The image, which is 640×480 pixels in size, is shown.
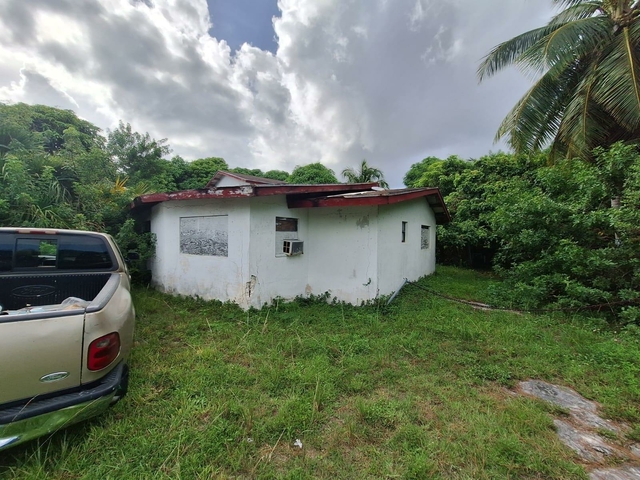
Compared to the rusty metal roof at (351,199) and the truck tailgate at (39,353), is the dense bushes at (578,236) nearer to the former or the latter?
the rusty metal roof at (351,199)

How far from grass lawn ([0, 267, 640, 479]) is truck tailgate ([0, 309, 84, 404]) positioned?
2.00ft

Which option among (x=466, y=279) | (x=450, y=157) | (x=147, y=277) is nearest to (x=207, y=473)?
(x=147, y=277)

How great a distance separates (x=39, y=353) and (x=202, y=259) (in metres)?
4.33

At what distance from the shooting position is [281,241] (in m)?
5.61

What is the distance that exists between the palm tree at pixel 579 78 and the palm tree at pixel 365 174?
890cm

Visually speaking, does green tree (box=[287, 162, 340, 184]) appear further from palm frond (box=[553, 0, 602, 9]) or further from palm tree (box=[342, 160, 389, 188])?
palm frond (box=[553, 0, 602, 9])

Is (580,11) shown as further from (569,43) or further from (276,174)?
(276,174)

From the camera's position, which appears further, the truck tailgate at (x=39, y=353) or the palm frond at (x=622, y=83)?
the palm frond at (x=622, y=83)

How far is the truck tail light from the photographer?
1764 mm

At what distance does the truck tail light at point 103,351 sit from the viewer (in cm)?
176

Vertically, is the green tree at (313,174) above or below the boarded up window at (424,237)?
above

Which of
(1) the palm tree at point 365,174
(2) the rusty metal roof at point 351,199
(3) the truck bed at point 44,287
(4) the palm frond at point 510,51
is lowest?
(3) the truck bed at point 44,287

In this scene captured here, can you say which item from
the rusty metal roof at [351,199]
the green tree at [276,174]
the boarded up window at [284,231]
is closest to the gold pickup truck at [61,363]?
the boarded up window at [284,231]

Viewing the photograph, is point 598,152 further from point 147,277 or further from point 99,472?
point 147,277
